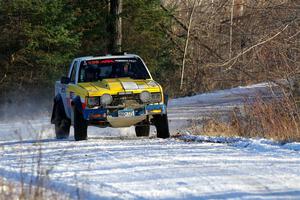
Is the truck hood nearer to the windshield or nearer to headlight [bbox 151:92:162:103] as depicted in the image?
headlight [bbox 151:92:162:103]

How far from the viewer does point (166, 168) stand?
9062mm

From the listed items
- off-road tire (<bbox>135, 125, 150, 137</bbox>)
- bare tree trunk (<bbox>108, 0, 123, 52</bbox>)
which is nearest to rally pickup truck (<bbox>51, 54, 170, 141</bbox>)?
off-road tire (<bbox>135, 125, 150, 137</bbox>)

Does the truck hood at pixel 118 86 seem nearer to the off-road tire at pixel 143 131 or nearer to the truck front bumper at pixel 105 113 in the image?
the truck front bumper at pixel 105 113

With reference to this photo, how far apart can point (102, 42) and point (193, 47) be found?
797cm

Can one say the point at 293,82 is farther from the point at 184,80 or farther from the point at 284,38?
the point at 184,80

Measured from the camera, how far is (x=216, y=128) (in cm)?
1620

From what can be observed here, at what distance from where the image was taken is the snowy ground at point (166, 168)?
738 centimetres

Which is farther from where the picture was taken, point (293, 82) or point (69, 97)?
point (293, 82)

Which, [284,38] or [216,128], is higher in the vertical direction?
[284,38]

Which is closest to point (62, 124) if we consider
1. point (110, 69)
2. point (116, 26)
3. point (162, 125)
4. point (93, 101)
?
point (110, 69)

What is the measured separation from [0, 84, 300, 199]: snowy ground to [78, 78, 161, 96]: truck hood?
110 cm

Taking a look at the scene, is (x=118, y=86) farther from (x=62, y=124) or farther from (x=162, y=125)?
(x=62, y=124)

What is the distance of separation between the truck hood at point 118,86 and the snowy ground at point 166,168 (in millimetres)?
1102

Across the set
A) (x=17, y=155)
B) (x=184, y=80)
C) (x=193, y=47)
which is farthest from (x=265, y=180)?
(x=193, y=47)
